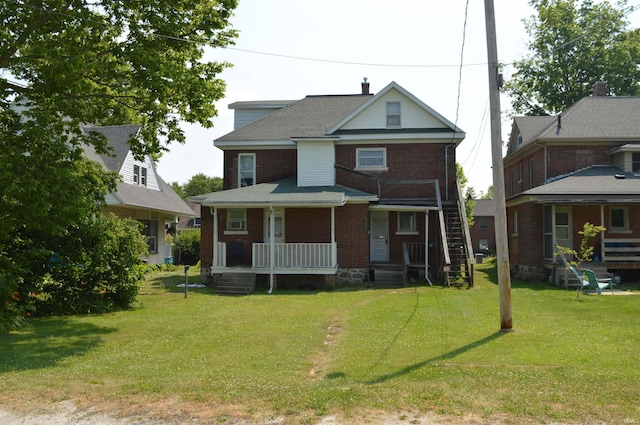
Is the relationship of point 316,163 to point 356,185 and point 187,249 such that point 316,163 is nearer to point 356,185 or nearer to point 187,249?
point 356,185

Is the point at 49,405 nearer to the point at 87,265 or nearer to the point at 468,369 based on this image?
the point at 468,369

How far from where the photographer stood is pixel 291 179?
2330cm

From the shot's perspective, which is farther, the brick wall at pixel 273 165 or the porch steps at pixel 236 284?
the brick wall at pixel 273 165

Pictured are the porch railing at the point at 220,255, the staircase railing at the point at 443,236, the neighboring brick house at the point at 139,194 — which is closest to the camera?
the staircase railing at the point at 443,236

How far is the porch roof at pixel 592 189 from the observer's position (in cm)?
2002

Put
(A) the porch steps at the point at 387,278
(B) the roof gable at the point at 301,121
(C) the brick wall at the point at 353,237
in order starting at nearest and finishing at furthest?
1. (A) the porch steps at the point at 387,278
2. (C) the brick wall at the point at 353,237
3. (B) the roof gable at the point at 301,121

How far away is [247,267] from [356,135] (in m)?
7.36

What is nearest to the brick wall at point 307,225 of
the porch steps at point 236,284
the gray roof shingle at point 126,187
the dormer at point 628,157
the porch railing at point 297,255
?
the porch railing at point 297,255

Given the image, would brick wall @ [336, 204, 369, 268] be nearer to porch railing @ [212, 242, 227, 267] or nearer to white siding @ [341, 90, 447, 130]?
white siding @ [341, 90, 447, 130]

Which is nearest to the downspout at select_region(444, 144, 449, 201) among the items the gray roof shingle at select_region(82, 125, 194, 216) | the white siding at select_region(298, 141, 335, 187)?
the white siding at select_region(298, 141, 335, 187)

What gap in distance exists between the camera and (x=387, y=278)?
20.5 metres

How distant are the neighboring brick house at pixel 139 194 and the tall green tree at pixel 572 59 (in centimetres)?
2908

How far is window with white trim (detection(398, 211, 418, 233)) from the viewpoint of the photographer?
22688 mm

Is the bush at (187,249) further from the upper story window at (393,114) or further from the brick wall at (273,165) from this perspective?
the upper story window at (393,114)
